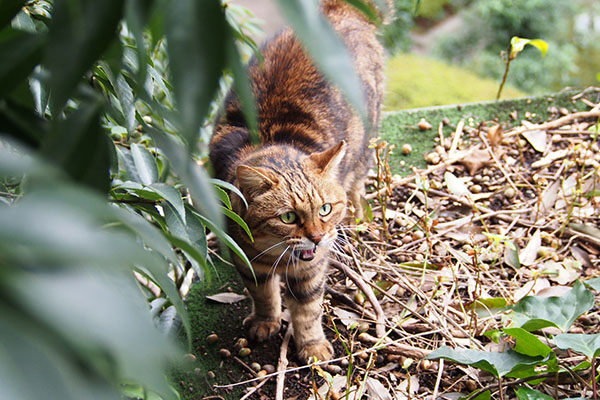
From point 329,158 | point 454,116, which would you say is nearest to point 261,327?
point 329,158

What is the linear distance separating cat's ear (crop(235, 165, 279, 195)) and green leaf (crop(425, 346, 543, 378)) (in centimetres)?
63

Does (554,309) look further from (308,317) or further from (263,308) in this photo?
(263,308)

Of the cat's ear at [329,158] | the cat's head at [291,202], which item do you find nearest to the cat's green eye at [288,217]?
the cat's head at [291,202]

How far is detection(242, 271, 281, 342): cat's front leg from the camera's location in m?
1.68

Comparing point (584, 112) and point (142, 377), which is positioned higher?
point (142, 377)

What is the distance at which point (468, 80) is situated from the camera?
4211mm

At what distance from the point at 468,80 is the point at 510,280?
8.78 ft

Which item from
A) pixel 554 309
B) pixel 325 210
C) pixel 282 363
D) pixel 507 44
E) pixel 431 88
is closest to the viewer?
pixel 554 309

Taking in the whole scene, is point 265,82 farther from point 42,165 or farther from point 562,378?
point 42,165

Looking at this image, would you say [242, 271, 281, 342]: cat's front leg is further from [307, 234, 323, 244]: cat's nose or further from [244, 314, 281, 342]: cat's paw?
[307, 234, 323, 244]: cat's nose

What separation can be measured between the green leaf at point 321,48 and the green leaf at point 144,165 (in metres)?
0.84

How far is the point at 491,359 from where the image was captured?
1.34 m

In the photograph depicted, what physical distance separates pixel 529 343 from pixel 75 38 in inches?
48.5

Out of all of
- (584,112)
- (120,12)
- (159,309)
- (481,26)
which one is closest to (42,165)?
(120,12)
